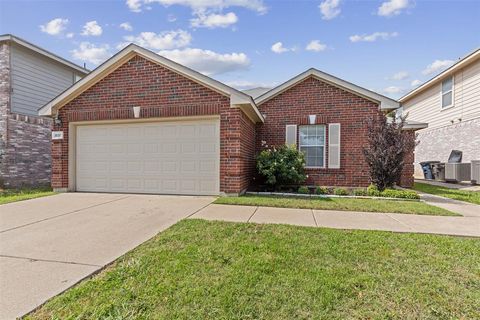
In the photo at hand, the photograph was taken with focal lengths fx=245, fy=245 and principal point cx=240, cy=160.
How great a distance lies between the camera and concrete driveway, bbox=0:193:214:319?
2.52 meters

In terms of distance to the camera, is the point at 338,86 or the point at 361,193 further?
the point at 338,86

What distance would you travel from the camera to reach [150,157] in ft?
26.5

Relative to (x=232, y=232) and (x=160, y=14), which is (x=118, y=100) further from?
(x=232, y=232)

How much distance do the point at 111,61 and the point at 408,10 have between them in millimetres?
9722

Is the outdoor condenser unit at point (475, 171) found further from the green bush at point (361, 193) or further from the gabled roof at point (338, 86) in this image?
the green bush at point (361, 193)

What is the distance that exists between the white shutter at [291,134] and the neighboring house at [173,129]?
18.4 inches

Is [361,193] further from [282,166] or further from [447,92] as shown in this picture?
[447,92]

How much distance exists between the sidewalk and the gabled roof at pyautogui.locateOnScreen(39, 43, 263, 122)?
3330mm

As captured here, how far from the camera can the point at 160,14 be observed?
841 cm

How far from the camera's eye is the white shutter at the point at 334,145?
9.39 m

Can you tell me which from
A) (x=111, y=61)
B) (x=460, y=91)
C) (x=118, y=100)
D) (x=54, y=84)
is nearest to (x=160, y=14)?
(x=111, y=61)

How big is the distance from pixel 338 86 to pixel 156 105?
674 cm

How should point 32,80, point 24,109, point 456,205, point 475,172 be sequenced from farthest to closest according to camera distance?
point 475,172, point 32,80, point 24,109, point 456,205

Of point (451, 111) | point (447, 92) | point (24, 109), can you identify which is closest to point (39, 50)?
point (24, 109)
